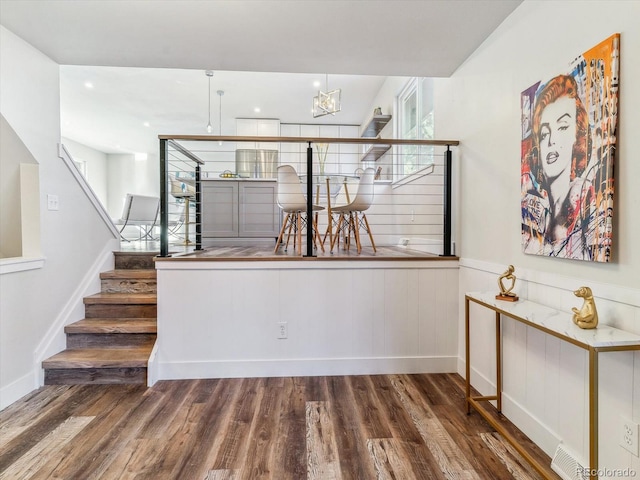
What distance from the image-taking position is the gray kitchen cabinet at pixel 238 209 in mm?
4449

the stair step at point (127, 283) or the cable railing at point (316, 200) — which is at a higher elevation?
the cable railing at point (316, 200)

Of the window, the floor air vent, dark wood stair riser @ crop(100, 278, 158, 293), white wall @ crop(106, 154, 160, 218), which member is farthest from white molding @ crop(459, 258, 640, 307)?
white wall @ crop(106, 154, 160, 218)

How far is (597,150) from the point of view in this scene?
124cm

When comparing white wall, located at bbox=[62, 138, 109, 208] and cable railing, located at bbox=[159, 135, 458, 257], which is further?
white wall, located at bbox=[62, 138, 109, 208]

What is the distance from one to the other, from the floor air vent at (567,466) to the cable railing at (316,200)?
138cm

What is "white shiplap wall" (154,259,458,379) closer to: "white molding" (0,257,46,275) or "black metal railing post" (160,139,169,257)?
"black metal railing post" (160,139,169,257)

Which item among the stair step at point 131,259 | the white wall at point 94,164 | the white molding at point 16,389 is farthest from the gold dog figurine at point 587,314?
the white wall at point 94,164

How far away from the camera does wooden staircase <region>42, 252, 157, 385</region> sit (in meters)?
2.25

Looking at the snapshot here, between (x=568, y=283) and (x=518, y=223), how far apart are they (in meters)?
0.45

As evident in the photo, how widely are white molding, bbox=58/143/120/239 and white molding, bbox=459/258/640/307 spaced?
129 inches

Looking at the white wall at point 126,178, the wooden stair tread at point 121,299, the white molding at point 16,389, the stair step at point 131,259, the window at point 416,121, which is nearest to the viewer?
the white molding at point 16,389

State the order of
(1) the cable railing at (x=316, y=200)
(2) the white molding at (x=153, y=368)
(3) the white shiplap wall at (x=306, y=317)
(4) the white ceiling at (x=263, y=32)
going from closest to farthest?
1. (4) the white ceiling at (x=263, y=32)
2. (2) the white molding at (x=153, y=368)
3. (3) the white shiplap wall at (x=306, y=317)
4. (1) the cable railing at (x=316, y=200)

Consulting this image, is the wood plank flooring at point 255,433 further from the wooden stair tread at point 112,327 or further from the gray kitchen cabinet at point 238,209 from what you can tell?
the gray kitchen cabinet at point 238,209

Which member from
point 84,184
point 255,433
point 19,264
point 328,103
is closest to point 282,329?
point 255,433
